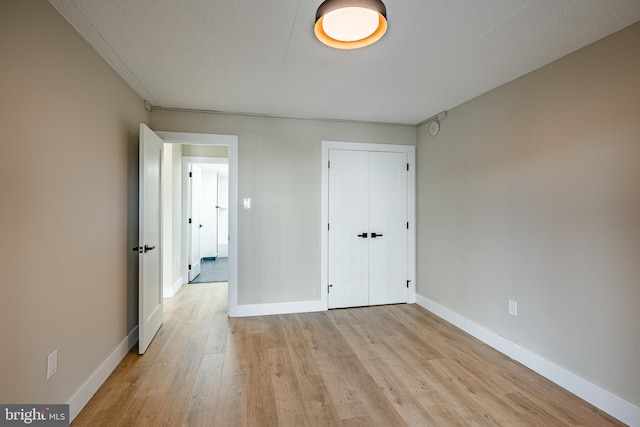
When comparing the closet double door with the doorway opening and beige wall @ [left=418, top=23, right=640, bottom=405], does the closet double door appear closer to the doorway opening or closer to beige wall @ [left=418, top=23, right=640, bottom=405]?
beige wall @ [left=418, top=23, right=640, bottom=405]

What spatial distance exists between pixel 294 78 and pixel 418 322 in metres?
2.88

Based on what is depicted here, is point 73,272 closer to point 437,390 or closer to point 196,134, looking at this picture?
point 196,134

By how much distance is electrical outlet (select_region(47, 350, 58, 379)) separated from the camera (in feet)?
5.09

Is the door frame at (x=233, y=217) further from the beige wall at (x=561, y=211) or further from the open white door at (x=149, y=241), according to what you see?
the beige wall at (x=561, y=211)

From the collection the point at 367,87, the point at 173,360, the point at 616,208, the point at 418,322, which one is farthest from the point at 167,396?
the point at 616,208

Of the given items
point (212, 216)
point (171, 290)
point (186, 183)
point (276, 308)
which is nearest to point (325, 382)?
point (276, 308)

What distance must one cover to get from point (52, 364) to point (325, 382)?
1.67m

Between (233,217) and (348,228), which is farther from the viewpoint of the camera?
(348,228)

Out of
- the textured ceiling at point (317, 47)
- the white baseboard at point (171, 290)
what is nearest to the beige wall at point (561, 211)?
the textured ceiling at point (317, 47)

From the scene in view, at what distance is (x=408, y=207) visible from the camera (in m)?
3.92

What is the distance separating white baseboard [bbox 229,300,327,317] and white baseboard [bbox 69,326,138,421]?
42.7 inches

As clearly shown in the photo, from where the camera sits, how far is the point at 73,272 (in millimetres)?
1771

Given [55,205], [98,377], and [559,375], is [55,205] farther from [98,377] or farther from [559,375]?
[559,375]

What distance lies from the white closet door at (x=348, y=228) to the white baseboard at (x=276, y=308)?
212 mm
